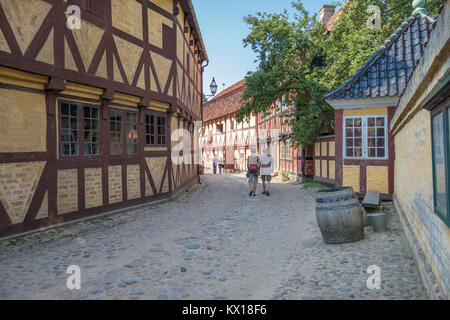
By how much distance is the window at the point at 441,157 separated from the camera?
279 cm

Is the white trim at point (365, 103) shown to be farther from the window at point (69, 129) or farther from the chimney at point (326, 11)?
the chimney at point (326, 11)

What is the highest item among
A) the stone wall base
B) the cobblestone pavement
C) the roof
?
the roof

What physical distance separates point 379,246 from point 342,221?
62 centimetres

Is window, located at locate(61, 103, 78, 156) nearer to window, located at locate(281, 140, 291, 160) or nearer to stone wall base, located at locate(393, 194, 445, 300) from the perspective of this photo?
stone wall base, located at locate(393, 194, 445, 300)

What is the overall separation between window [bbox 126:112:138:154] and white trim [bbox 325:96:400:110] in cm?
531

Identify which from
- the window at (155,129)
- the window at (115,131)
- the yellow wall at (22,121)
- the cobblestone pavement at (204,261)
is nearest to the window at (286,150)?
the window at (155,129)

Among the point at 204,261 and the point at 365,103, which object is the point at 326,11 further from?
the point at 204,261

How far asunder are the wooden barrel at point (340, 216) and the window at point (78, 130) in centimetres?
507

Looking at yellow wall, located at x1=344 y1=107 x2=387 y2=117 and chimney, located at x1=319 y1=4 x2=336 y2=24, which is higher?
chimney, located at x1=319 y1=4 x2=336 y2=24

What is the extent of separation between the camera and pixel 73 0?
7102 mm

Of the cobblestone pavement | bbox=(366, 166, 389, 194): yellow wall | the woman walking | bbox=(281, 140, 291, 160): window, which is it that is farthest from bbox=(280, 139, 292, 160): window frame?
the cobblestone pavement

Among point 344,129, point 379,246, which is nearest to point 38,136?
point 379,246

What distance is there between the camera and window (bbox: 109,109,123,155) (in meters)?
8.52

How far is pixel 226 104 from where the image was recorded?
99.5ft
